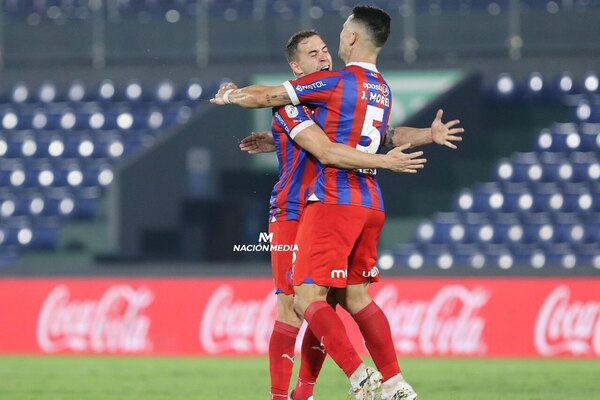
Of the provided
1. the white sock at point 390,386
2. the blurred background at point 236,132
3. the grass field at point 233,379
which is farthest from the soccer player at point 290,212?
the blurred background at point 236,132

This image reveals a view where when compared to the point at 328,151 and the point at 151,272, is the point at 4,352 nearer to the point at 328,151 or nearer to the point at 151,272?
the point at 151,272

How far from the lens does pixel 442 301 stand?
1323cm

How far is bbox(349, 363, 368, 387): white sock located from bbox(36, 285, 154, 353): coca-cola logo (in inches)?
302

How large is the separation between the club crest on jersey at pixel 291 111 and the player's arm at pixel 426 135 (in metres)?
0.71

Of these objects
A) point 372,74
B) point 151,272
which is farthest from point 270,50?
point 372,74

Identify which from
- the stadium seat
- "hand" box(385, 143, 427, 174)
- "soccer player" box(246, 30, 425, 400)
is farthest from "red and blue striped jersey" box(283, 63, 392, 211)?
the stadium seat

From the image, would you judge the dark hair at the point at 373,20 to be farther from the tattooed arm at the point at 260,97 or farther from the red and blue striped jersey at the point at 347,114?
the tattooed arm at the point at 260,97

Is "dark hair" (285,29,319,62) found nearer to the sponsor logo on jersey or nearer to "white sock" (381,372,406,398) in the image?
the sponsor logo on jersey

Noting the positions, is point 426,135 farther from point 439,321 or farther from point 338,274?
point 439,321

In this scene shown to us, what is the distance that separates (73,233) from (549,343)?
6.39 metres

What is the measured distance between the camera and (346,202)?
660 centimetres

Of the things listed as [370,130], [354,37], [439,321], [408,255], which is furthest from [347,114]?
[408,255]

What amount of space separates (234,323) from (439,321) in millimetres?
2114

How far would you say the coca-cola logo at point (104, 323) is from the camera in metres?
13.7
